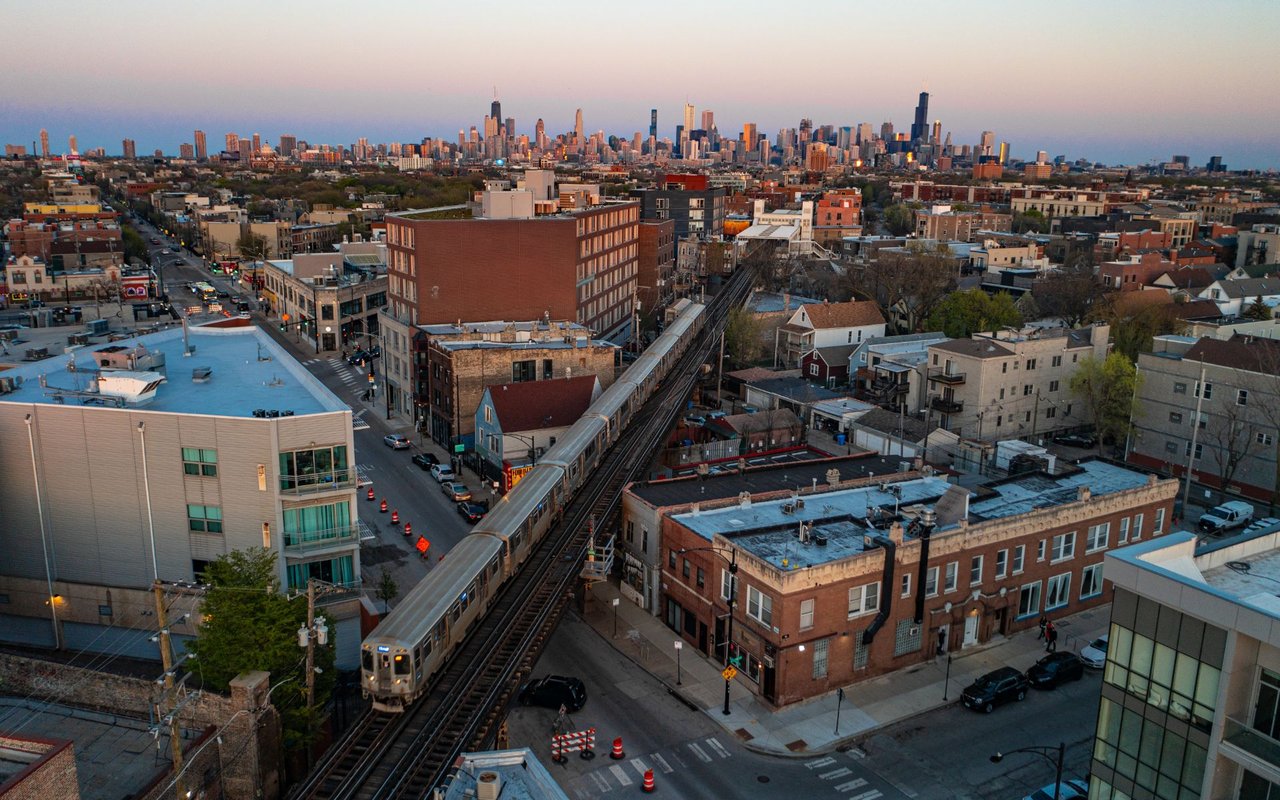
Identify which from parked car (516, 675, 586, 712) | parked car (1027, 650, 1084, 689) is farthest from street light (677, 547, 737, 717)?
parked car (1027, 650, 1084, 689)

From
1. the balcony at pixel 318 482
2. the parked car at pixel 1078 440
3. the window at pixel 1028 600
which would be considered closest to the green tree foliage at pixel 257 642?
the balcony at pixel 318 482

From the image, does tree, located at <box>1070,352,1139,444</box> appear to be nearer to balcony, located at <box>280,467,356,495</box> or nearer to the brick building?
the brick building

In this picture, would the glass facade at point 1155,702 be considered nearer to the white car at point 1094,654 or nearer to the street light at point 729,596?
the street light at point 729,596

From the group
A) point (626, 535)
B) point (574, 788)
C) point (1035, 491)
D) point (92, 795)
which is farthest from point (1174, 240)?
point (92, 795)

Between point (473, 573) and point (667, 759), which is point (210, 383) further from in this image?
point (667, 759)

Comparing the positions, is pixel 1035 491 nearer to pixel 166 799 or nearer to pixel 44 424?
pixel 166 799
